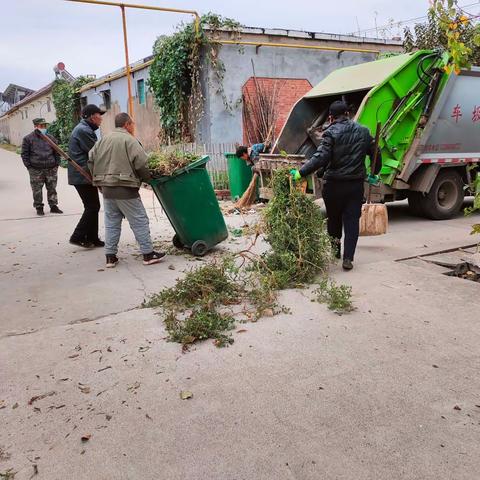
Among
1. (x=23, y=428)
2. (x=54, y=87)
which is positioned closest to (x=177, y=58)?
(x=23, y=428)

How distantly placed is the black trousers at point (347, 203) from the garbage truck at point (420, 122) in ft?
7.31

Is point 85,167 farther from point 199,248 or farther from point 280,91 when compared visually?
point 280,91

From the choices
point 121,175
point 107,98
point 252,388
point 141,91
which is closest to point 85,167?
point 121,175

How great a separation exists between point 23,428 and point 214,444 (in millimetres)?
1017

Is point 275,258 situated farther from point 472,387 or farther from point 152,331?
point 472,387

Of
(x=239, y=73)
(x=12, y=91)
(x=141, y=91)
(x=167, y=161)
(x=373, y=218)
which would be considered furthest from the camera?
(x=12, y=91)

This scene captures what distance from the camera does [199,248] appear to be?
221 inches

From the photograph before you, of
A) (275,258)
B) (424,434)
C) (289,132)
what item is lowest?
(424,434)

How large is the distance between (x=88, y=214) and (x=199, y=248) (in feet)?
5.22

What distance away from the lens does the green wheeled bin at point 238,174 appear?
9.57 m

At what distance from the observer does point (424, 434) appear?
2348 millimetres

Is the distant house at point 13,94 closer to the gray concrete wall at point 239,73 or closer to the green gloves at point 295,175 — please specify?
the gray concrete wall at point 239,73

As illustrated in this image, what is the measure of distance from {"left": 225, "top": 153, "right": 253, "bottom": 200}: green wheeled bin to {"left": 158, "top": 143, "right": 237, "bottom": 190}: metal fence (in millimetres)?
1072

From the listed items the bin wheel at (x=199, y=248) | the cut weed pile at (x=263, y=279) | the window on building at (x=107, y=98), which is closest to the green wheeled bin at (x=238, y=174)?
the bin wheel at (x=199, y=248)
